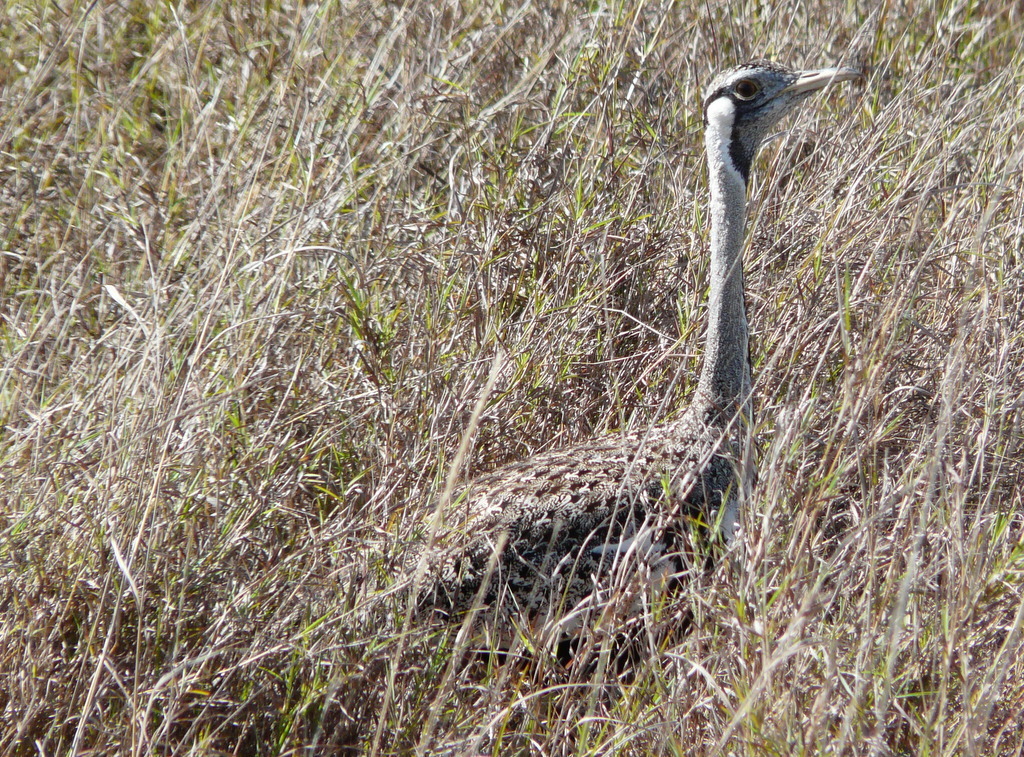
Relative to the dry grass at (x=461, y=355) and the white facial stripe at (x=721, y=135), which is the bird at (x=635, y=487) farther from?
the dry grass at (x=461, y=355)

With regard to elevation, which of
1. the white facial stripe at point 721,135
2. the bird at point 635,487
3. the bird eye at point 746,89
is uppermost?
the bird eye at point 746,89

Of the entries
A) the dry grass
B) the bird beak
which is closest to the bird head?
the bird beak

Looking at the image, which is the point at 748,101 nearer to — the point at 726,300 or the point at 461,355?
the point at 726,300

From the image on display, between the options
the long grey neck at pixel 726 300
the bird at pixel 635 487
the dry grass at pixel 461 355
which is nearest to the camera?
the dry grass at pixel 461 355

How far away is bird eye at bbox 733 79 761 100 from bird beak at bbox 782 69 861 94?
8cm

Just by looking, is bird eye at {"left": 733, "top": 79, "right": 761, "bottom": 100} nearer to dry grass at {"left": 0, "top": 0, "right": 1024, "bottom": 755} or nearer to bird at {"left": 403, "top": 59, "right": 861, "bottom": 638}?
bird at {"left": 403, "top": 59, "right": 861, "bottom": 638}

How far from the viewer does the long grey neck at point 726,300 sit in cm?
282

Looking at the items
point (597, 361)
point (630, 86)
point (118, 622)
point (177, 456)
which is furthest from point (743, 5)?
point (118, 622)

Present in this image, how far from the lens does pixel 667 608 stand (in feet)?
8.70

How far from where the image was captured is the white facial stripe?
2.86 m

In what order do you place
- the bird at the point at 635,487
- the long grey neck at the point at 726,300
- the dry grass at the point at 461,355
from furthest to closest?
the long grey neck at the point at 726,300
the bird at the point at 635,487
the dry grass at the point at 461,355

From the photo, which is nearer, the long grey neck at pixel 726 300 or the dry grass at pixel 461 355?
the dry grass at pixel 461 355

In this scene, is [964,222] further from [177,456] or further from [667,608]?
[177,456]

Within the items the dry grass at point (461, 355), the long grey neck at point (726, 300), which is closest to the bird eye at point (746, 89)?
the long grey neck at point (726, 300)
